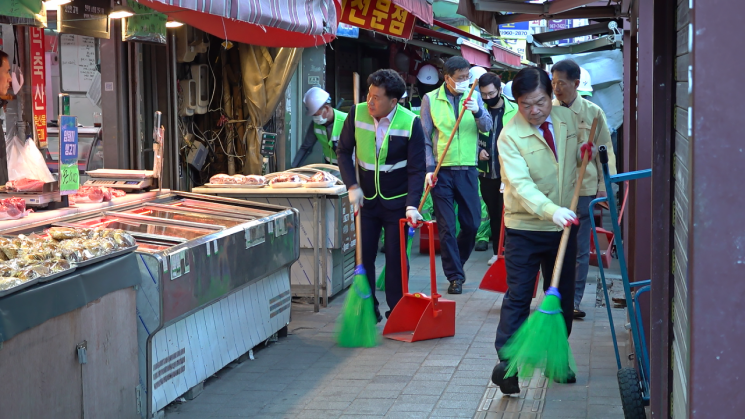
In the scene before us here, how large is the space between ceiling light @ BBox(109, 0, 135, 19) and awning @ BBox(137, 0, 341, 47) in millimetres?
510

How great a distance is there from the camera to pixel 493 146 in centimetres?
952

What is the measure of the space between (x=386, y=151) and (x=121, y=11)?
7.86 ft

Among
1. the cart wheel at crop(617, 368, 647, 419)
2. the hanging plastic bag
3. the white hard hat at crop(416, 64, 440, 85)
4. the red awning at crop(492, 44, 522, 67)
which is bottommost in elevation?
the cart wheel at crop(617, 368, 647, 419)

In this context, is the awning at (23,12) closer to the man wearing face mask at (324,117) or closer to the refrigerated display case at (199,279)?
the refrigerated display case at (199,279)

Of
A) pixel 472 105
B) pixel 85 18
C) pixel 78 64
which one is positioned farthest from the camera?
pixel 78 64

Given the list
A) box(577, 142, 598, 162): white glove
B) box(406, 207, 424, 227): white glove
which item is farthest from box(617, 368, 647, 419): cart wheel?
box(406, 207, 424, 227): white glove

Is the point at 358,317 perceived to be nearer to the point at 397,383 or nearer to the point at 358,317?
the point at 358,317

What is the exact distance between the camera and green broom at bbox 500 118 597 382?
182 inches

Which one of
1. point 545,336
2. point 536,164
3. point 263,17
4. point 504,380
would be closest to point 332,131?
point 263,17

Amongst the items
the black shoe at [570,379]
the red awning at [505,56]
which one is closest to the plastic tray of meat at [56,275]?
the black shoe at [570,379]

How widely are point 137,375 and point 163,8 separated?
225 centimetres

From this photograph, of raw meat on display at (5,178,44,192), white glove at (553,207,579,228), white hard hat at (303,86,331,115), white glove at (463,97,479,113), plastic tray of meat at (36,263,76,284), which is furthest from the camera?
white hard hat at (303,86,331,115)

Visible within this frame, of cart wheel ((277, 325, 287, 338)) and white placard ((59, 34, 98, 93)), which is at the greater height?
white placard ((59, 34, 98, 93))

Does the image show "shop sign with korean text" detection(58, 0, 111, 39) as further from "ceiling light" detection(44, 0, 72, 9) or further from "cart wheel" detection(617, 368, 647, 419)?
"cart wheel" detection(617, 368, 647, 419)
